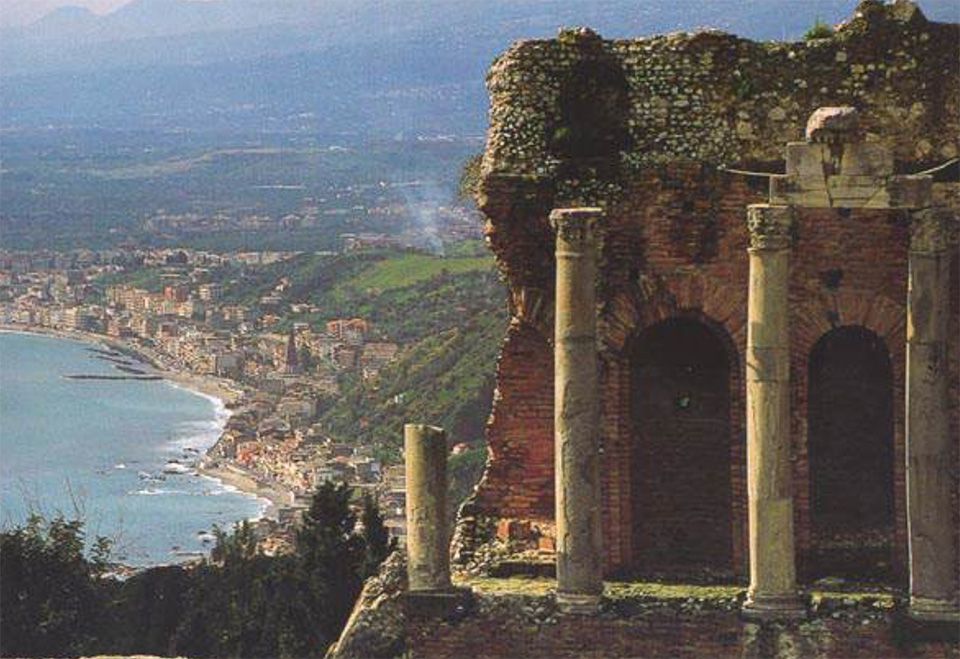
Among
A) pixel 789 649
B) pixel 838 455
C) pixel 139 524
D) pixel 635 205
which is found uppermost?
pixel 635 205

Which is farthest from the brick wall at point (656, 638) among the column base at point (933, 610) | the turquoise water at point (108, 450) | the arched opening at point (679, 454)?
the turquoise water at point (108, 450)

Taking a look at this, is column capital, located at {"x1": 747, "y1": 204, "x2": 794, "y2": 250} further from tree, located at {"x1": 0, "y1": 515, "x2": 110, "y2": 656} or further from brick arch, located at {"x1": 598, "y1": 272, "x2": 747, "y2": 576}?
tree, located at {"x1": 0, "y1": 515, "x2": 110, "y2": 656}

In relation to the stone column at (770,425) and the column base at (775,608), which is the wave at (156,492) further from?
the stone column at (770,425)

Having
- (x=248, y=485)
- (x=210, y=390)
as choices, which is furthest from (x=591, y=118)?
(x=210, y=390)

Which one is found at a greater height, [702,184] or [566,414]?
[702,184]

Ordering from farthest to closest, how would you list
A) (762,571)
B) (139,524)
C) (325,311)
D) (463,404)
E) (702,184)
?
1. (325,311)
2. (139,524)
3. (463,404)
4. (702,184)
5. (762,571)

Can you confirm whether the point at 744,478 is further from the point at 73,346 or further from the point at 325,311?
the point at 73,346

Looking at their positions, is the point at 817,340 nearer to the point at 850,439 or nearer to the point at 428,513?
the point at 850,439

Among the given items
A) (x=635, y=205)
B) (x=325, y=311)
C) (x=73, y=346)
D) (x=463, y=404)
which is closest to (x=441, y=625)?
(x=635, y=205)
